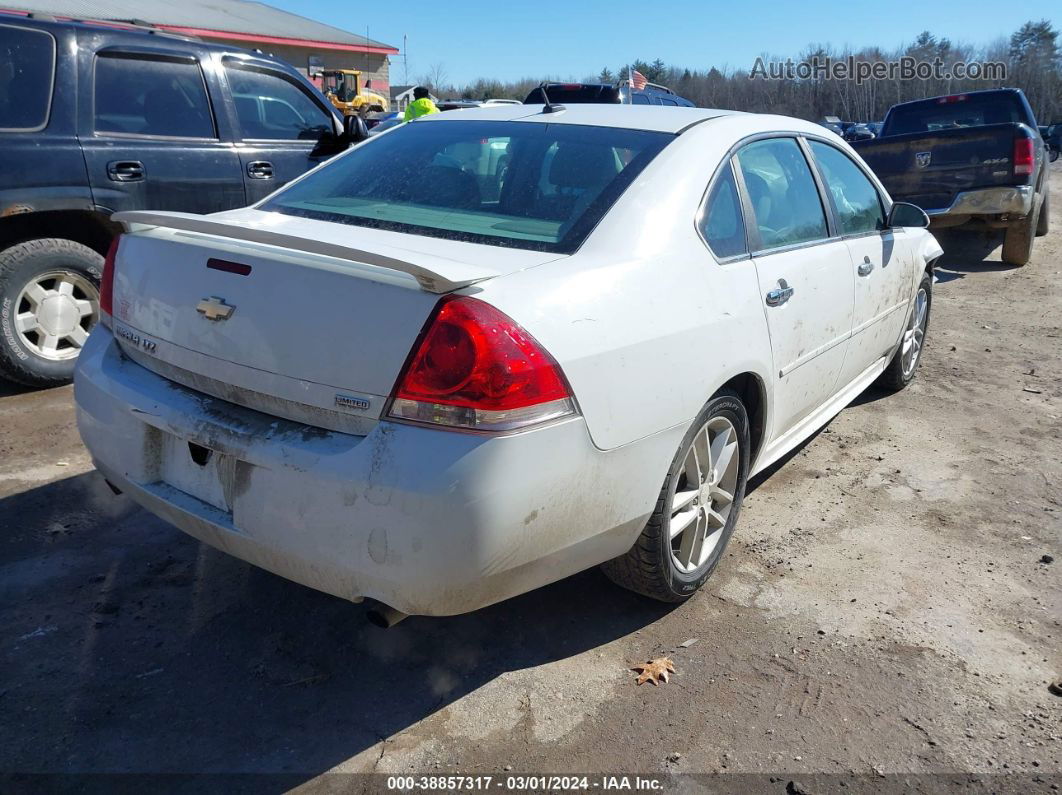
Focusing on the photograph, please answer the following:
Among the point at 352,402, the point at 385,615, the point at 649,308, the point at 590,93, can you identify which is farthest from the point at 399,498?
the point at 590,93

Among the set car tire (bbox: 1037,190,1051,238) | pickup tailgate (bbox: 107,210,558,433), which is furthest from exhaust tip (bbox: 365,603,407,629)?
car tire (bbox: 1037,190,1051,238)

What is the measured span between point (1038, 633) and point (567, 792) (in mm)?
1826

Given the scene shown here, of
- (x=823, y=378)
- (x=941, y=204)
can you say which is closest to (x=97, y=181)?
(x=823, y=378)

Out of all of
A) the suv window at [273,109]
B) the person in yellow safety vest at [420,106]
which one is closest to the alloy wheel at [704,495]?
the suv window at [273,109]

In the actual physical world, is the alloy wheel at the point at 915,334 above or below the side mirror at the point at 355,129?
below

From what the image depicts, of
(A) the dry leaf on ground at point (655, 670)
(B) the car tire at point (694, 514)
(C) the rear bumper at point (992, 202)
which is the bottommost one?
(A) the dry leaf on ground at point (655, 670)

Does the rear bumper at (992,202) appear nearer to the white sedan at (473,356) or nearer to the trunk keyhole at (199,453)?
the white sedan at (473,356)

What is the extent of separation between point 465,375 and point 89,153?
3904mm

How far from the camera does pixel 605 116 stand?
3385 mm

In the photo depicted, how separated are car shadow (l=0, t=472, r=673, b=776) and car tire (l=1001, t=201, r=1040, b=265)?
8.62 m

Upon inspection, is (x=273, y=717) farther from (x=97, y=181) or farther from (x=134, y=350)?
(x=97, y=181)

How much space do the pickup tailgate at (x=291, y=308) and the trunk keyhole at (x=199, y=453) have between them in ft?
0.52

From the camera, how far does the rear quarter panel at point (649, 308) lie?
7.59 feet

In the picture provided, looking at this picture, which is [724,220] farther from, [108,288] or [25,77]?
[25,77]
